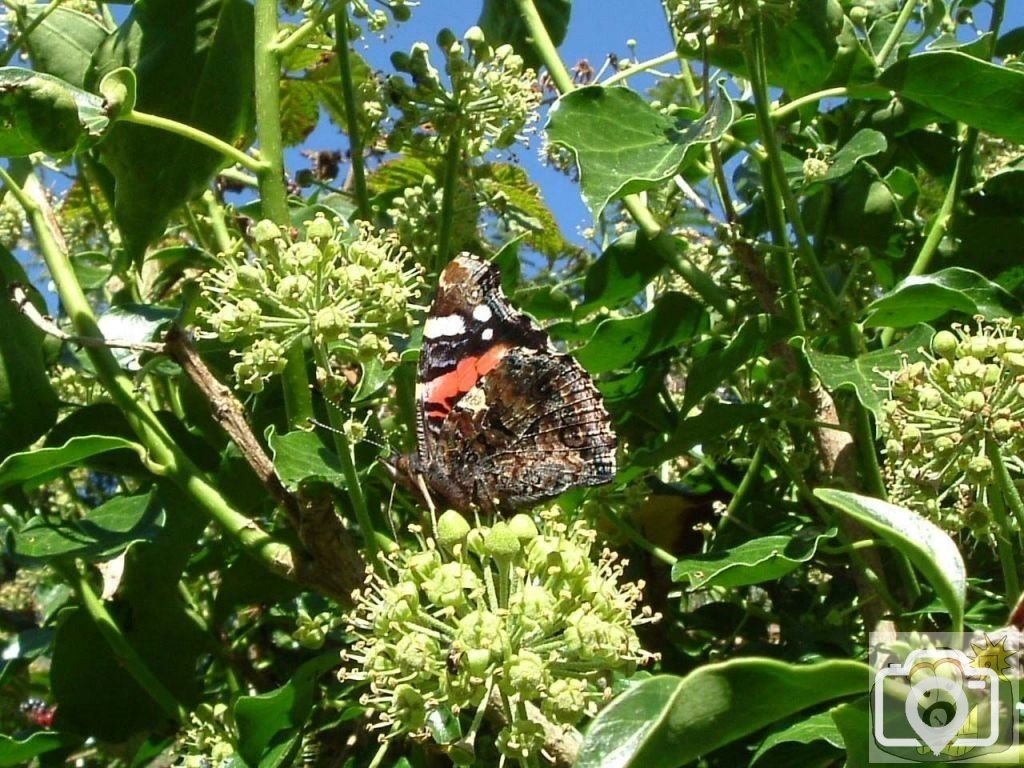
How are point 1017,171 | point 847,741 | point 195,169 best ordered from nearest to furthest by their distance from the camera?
point 847,741 < point 195,169 < point 1017,171

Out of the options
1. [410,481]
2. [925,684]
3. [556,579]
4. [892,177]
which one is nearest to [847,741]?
[925,684]

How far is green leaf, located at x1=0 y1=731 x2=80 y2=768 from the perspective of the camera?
2.39 meters

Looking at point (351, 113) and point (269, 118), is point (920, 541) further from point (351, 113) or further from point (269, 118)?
point (351, 113)

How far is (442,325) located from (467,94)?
54 cm

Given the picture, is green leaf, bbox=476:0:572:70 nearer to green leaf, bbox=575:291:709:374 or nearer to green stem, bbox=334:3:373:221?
green stem, bbox=334:3:373:221

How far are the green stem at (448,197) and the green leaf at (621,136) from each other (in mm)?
463

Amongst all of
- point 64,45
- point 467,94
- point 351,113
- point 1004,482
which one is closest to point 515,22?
point 467,94

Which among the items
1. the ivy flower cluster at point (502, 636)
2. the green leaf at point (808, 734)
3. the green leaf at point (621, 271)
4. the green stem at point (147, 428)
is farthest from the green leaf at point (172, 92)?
the green leaf at point (808, 734)

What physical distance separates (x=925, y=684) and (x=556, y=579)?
0.60 m

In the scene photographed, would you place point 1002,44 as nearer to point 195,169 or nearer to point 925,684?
point 195,169

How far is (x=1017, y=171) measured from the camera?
2.54 metres

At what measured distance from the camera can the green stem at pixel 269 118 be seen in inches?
83.6

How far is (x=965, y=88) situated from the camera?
2193 mm

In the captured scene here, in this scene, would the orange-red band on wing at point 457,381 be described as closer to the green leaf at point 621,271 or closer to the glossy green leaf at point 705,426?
the green leaf at point 621,271
